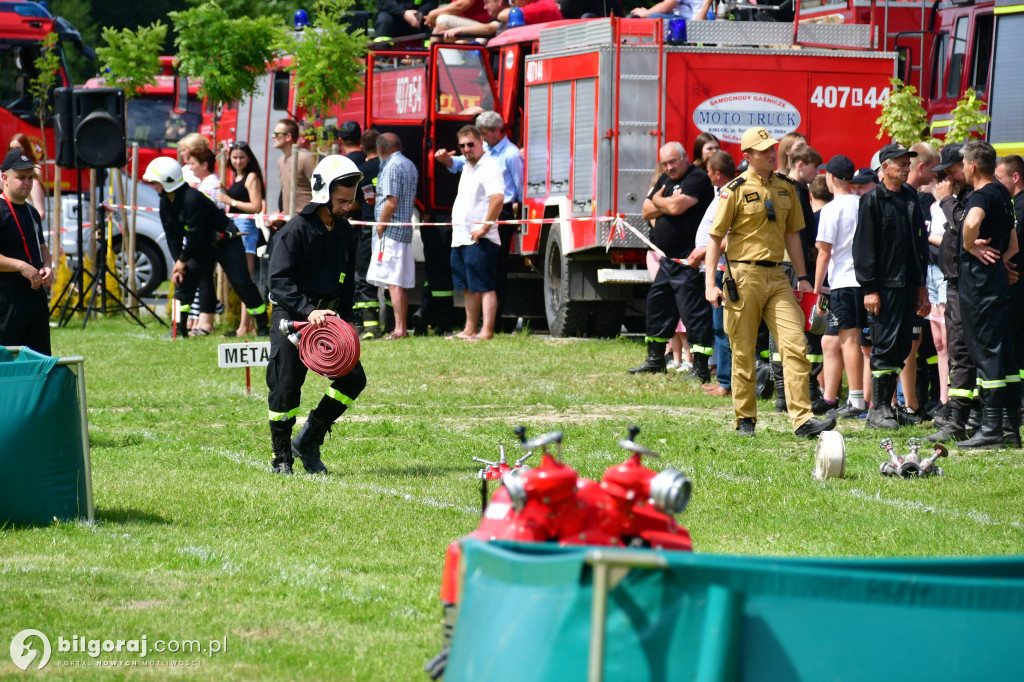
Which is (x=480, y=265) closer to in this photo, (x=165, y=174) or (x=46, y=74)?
(x=165, y=174)

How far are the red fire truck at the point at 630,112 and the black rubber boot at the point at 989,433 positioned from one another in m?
5.85

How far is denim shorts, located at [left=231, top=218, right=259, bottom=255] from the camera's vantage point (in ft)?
61.8

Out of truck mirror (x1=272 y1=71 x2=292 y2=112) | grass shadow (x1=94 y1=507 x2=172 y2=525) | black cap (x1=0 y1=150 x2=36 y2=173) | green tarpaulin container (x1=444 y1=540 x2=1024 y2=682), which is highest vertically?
truck mirror (x1=272 y1=71 x2=292 y2=112)

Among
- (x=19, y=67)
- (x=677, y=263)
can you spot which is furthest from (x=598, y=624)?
(x=19, y=67)

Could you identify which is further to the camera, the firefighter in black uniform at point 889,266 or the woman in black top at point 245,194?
the woman in black top at point 245,194

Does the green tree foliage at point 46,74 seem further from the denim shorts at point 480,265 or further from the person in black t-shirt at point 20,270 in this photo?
the person in black t-shirt at point 20,270

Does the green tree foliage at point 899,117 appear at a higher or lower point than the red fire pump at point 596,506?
higher

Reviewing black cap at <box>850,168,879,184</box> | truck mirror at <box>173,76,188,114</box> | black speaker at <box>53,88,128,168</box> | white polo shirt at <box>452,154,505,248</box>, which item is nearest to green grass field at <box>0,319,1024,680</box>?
black cap at <box>850,168,879,184</box>

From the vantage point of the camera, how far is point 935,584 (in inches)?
125

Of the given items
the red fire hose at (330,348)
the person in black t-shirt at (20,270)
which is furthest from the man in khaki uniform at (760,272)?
the person in black t-shirt at (20,270)

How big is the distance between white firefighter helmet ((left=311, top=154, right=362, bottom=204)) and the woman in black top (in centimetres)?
965

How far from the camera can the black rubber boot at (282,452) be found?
939 centimetres

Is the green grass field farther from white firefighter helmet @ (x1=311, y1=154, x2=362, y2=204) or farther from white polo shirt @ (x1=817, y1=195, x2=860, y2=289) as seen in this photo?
white firefighter helmet @ (x1=311, y1=154, x2=362, y2=204)

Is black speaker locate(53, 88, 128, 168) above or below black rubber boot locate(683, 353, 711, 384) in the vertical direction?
above
